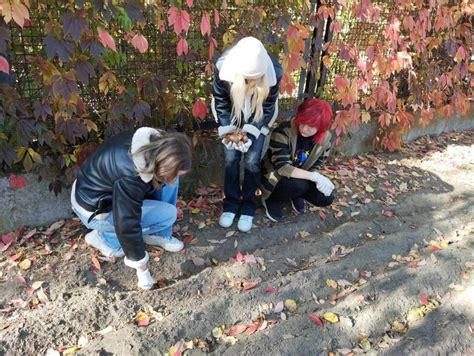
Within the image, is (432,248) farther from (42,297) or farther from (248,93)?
(42,297)

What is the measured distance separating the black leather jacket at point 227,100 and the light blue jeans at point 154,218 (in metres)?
0.52

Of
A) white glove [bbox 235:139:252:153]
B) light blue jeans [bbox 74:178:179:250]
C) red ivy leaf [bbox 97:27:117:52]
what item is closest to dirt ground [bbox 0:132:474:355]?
light blue jeans [bbox 74:178:179:250]

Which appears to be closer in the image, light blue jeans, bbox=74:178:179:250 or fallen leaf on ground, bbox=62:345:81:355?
fallen leaf on ground, bbox=62:345:81:355

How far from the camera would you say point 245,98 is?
2510 mm

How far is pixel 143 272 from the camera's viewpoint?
2.29 m

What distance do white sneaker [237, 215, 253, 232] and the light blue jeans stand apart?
1.63 ft

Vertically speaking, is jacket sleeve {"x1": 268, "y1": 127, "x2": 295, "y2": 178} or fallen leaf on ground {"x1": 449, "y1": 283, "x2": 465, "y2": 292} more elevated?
Answer: jacket sleeve {"x1": 268, "y1": 127, "x2": 295, "y2": 178}

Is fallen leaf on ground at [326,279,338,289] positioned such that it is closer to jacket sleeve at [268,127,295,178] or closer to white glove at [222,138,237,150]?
jacket sleeve at [268,127,295,178]

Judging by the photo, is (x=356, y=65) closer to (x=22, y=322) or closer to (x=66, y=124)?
(x=66, y=124)

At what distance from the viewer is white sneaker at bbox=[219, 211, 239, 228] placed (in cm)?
290

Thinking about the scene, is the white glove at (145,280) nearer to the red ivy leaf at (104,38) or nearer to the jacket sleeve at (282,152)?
the jacket sleeve at (282,152)

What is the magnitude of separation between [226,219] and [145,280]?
2.59ft

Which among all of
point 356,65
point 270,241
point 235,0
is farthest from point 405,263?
point 235,0

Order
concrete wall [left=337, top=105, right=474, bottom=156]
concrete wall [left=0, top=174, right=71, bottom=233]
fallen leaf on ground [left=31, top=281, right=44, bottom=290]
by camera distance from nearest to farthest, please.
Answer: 1. fallen leaf on ground [left=31, top=281, right=44, bottom=290]
2. concrete wall [left=0, top=174, right=71, bottom=233]
3. concrete wall [left=337, top=105, right=474, bottom=156]
